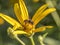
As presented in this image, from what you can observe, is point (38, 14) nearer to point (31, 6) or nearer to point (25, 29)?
point (25, 29)

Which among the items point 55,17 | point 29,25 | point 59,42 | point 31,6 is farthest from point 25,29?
point 31,6

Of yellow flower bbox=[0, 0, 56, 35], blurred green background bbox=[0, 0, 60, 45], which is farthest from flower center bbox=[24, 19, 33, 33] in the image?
blurred green background bbox=[0, 0, 60, 45]

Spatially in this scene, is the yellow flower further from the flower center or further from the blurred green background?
the blurred green background

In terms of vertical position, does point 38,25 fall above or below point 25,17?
below

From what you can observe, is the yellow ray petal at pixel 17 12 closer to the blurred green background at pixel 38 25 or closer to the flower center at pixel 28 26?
the flower center at pixel 28 26

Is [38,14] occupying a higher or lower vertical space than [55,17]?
higher

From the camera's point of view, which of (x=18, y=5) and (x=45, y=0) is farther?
(x=45, y=0)

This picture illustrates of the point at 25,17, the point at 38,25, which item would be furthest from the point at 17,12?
the point at 38,25

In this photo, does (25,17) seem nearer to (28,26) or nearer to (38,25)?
(28,26)

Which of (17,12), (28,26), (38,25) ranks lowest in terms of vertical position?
(38,25)

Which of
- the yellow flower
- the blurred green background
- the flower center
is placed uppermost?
the yellow flower

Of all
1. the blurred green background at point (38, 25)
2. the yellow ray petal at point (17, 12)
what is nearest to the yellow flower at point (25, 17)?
the yellow ray petal at point (17, 12)
